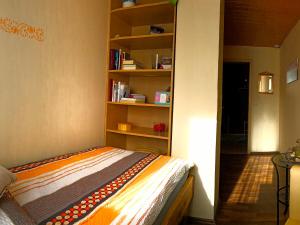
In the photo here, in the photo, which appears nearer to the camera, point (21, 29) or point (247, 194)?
point (21, 29)

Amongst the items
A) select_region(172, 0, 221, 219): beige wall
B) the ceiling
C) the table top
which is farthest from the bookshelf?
the ceiling

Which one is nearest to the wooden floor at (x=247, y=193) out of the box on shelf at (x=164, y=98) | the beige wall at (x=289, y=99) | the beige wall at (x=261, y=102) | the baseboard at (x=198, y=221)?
the baseboard at (x=198, y=221)

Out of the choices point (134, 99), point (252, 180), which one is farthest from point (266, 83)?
point (134, 99)

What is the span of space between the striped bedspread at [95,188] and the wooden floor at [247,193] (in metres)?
0.89

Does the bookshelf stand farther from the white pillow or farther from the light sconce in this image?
the light sconce

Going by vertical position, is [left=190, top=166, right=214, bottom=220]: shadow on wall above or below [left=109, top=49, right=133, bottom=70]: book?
below

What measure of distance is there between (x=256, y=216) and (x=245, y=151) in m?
3.43

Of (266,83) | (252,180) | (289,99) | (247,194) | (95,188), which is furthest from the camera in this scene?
(266,83)

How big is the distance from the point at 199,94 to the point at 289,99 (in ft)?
10.5

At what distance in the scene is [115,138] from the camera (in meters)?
2.79

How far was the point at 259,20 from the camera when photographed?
152 inches

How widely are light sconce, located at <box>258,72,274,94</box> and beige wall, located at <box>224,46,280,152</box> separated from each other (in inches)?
3.0

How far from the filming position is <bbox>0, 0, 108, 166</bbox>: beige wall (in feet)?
5.21

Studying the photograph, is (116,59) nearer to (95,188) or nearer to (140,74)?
(140,74)
